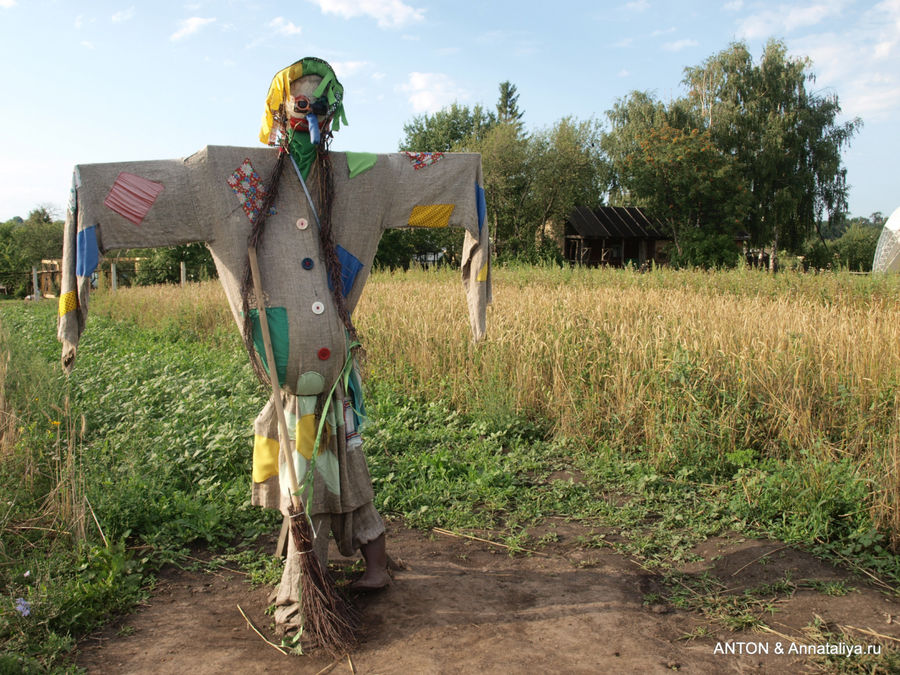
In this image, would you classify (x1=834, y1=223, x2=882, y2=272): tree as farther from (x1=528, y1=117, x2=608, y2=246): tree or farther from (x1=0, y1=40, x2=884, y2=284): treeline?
(x1=528, y1=117, x2=608, y2=246): tree

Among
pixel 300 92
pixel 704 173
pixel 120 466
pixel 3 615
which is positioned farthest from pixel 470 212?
pixel 704 173

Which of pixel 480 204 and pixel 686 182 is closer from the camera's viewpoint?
pixel 480 204

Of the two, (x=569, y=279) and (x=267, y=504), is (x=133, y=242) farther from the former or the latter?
(x=569, y=279)

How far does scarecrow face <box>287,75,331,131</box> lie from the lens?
7.97ft

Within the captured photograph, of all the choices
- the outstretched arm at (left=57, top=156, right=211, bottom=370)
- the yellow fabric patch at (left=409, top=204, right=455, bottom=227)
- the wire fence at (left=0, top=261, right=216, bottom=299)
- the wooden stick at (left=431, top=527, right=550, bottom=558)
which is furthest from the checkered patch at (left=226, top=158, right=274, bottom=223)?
the wire fence at (left=0, top=261, right=216, bottom=299)

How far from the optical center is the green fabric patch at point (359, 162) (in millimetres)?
2588

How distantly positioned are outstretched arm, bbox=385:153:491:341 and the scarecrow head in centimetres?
34

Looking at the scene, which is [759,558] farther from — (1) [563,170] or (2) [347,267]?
(1) [563,170]

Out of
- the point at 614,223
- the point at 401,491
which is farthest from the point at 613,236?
the point at 401,491

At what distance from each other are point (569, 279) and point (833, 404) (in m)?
8.21

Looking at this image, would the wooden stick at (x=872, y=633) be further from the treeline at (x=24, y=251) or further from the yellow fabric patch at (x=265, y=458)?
the treeline at (x=24, y=251)

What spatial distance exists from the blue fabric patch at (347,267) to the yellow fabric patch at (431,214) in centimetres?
31

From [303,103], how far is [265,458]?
4.67ft

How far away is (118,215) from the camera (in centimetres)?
232
